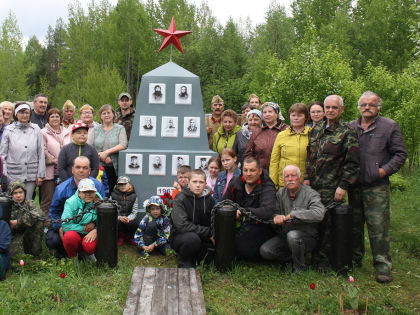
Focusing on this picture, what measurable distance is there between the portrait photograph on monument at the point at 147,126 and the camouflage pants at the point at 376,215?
3307mm

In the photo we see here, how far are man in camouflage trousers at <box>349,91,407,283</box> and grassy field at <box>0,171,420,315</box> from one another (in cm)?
40

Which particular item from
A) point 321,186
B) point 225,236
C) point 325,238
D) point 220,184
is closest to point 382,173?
point 321,186

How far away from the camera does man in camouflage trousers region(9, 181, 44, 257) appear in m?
5.45

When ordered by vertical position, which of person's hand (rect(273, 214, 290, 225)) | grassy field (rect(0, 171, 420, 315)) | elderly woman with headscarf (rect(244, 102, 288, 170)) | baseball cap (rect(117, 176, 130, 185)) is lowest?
grassy field (rect(0, 171, 420, 315))

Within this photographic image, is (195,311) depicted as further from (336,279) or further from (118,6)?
(118,6)

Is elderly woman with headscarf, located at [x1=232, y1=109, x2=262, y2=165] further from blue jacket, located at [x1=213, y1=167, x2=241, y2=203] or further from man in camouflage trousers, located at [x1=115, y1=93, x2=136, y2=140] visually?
man in camouflage trousers, located at [x1=115, y1=93, x2=136, y2=140]

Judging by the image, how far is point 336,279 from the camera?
16.6 feet

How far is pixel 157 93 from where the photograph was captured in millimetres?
7359

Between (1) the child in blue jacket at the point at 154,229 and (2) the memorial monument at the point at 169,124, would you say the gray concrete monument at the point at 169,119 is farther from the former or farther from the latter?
(1) the child in blue jacket at the point at 154,229

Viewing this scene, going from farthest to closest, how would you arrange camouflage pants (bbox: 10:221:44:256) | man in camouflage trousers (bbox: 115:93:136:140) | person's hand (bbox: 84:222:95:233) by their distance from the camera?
man in camouflage trousers (bbox: 115:93:136:140) → camouflage pants (bbox: 10:221:44:256) → person's hand (bbox: 84:222:95:233)

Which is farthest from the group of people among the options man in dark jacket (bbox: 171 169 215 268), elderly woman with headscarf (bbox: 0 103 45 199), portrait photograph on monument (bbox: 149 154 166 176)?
elderly woman with headscarf (bbox: 0 103 45 199)

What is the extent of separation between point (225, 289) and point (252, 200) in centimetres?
113

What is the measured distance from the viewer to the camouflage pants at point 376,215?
5.24 m

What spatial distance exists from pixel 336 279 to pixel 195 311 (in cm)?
186
